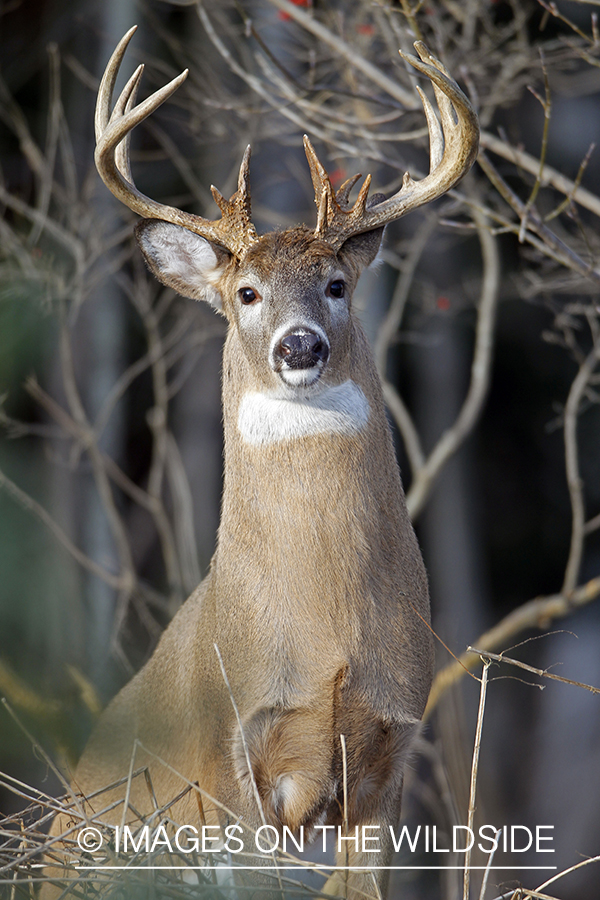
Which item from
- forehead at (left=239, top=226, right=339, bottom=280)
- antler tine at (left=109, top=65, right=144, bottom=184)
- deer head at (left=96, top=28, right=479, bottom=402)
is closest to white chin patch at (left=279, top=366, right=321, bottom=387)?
deer head at (left=96, top=28, right=479, bottom=402)

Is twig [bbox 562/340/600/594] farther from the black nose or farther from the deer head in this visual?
the black nose

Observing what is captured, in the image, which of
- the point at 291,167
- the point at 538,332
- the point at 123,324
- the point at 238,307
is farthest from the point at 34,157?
the point at 538,332

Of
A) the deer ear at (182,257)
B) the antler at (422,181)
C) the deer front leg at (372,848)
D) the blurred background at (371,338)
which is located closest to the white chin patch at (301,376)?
Result: the antler at (422,181)

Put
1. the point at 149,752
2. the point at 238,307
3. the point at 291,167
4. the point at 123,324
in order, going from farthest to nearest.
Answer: the point at 123,324 < the point at 291,167 < the point at 238,307 < the point at 149,752

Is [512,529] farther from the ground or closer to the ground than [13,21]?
→ closer to the ground

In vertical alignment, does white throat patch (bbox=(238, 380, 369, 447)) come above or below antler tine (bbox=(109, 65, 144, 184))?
below

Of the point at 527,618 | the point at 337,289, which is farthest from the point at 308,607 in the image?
A: the point at 527,618

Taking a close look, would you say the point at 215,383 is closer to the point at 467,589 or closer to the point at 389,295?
the point at 389,295

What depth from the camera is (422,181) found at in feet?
12.4

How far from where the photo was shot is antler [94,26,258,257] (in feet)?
11.8

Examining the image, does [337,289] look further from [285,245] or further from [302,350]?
[302,350]

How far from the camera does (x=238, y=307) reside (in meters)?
3.95

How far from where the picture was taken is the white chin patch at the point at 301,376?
3490 millimetres

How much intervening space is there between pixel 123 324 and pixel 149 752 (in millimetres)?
8216
